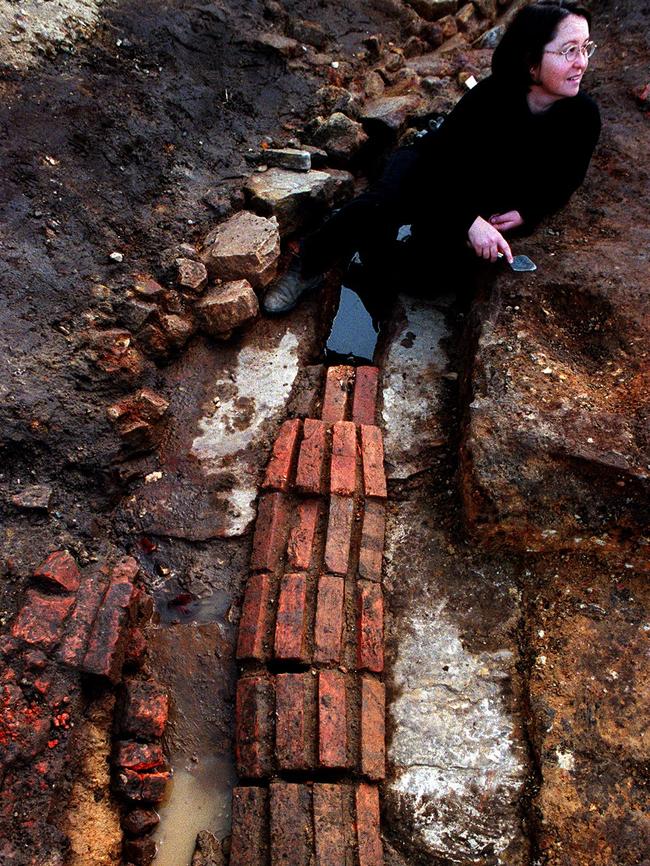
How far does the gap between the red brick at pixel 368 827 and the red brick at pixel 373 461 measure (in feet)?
3.42

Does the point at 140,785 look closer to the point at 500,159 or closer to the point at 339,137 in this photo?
the point at 500,159

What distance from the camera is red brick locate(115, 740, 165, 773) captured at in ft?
6.82

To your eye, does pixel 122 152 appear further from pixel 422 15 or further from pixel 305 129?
pixel 422 15

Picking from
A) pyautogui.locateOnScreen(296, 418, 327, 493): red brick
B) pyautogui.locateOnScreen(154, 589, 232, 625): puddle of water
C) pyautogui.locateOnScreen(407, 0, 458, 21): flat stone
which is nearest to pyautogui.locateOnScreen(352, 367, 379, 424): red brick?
pyautogui.locateOnScreen(296, 418, 327, 493): red brick

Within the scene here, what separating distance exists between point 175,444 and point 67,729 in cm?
121

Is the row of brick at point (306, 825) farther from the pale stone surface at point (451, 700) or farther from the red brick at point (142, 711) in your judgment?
the red brick at point (142, 711)

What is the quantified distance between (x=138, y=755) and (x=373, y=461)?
4.48ft

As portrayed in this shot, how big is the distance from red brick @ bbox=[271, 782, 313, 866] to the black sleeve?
8.05 feet

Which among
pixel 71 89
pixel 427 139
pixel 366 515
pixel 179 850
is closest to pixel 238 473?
pixel 366 515

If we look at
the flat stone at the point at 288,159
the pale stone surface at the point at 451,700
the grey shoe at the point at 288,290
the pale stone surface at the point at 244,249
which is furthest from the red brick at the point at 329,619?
the flat stone at the point at 288,159

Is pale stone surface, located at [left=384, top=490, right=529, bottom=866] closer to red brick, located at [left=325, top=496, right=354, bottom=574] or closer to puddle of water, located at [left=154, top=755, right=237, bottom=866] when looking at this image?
red brick, located at [left=325, top=496, right=354, bottom=574]

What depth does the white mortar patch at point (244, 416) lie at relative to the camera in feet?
8.70

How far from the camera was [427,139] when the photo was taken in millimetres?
2930

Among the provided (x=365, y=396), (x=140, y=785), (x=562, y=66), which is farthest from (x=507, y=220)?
(x=140, y=785)
